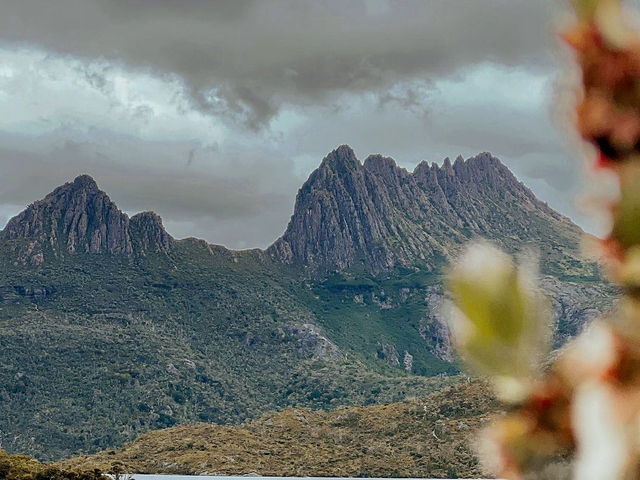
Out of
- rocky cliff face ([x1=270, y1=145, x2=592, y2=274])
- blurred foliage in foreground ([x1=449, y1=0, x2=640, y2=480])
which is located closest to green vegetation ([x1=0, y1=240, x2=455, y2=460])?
rocky cliff face ([x1=270, y1=145, x2=592, y2=274])

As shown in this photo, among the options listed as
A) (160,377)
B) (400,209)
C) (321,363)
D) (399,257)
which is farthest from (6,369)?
(400,209)

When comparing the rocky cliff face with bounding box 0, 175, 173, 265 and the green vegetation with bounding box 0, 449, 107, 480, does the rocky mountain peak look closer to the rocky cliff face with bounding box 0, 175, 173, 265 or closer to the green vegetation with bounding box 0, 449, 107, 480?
the rocky cliff face with bounding box 0, 175, 173, 265

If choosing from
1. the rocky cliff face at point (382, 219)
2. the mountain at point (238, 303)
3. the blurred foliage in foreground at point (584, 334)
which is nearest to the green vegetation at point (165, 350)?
the mountain at point (238, 303)

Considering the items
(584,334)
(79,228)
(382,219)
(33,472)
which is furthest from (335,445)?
(382,219)

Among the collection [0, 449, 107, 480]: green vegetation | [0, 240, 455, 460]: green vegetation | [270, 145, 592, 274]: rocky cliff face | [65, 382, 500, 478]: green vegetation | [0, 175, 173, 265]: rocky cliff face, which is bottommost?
[0, 449, 107, 480]: green vegetation

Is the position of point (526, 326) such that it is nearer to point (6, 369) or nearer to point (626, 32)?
point (626, 32)

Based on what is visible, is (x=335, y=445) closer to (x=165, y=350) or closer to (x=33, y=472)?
(x=33, y=472)

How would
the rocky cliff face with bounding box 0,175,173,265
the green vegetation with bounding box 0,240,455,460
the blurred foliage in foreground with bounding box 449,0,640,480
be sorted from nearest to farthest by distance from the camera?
the blurred foliage in foreground with bounding box 449,0,640,480 < the green vegetation with bounding box 0,240,455,460 < the rocky cliff face with bounding box 0,175,173,265
